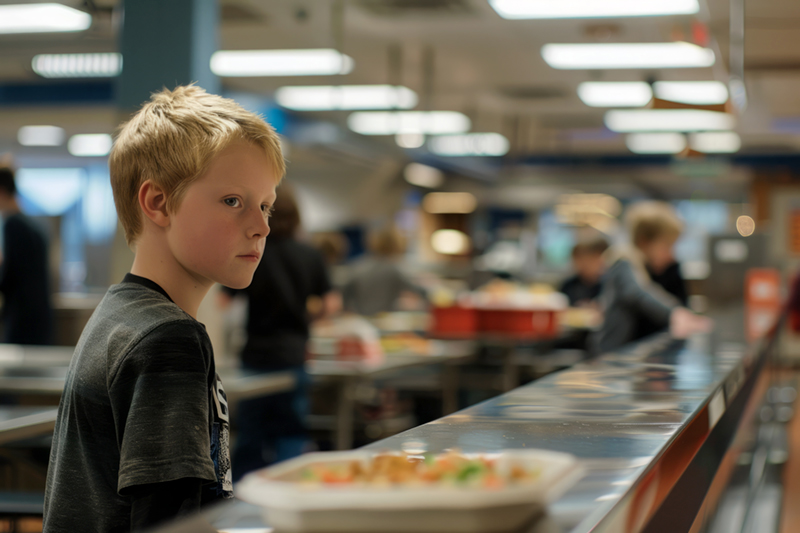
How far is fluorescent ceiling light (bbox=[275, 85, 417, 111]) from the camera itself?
8023mm

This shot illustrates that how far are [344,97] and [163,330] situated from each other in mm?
7809

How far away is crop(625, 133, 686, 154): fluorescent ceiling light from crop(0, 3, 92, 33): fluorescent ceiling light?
8596 millimetres

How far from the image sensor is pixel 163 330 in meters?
0.88

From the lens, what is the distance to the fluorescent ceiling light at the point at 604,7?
4.69m

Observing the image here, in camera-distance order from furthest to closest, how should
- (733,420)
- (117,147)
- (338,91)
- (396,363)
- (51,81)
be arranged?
(51,81) → (338,91) → (396,363) → (733,420) → (117,147)

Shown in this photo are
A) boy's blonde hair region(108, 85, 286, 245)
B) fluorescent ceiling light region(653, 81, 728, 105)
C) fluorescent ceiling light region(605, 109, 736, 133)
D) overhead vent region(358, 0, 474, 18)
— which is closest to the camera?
boy's blonde hair region(108, 85, 286, 245)

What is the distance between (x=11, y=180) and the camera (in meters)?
4.32

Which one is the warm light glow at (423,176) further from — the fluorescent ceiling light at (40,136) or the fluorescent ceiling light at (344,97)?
the fluorescent ceiling light at (40,136)

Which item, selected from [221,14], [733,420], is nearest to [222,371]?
[733,420]

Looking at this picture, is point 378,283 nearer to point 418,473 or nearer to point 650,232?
point 650,232

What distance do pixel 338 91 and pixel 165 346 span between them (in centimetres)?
493

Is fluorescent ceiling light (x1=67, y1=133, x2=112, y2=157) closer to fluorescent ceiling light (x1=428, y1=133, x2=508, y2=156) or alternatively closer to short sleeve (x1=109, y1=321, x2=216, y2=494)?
fluorescent ceiling light (x1=428, y1=133, x2=508, y2=156)

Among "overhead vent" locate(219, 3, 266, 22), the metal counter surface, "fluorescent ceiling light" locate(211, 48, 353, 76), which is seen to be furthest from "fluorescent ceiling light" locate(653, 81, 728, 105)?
the metal counter surface

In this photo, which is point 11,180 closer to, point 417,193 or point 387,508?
point 387,508
